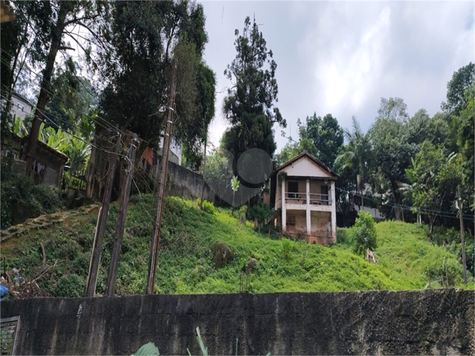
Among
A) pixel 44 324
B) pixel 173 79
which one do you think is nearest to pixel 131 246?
pixel 173 79

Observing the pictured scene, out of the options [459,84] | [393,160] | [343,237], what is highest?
[459,84]

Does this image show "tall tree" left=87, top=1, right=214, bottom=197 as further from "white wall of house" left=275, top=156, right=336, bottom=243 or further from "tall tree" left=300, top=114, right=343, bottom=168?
"tall tree" left=300, top=114, right=343, bottom=168

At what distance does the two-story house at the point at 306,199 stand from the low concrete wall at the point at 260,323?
21876mm

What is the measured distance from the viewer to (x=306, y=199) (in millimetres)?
26984

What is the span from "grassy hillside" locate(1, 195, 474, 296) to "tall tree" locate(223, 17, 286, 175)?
6.01 meters

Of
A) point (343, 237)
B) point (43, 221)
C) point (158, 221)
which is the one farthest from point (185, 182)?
point (158, 221)

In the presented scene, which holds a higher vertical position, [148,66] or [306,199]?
[148,66]

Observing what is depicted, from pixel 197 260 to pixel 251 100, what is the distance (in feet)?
51.1

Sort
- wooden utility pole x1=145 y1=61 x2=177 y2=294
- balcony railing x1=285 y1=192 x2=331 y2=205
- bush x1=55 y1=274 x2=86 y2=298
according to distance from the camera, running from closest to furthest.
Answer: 1. wooden utility pole x1=145 y1=61 x2=177 y2=294
2. bush x1=55 y1=274 x2=86 y2=298
3. balcony railing x1=285 y1=192 x2=331 y2=205

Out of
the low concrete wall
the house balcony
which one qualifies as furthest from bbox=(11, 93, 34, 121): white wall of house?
the house balcony

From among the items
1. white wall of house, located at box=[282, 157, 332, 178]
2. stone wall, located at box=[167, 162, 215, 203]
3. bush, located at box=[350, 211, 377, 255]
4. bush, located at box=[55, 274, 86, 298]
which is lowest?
bush, located at box=[55, 274, 86, 298]

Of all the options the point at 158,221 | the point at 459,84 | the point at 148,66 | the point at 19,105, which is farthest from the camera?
the point at 459,84

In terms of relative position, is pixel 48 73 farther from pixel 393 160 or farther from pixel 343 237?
pixel 393 160

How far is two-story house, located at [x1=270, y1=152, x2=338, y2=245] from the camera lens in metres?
26.6
